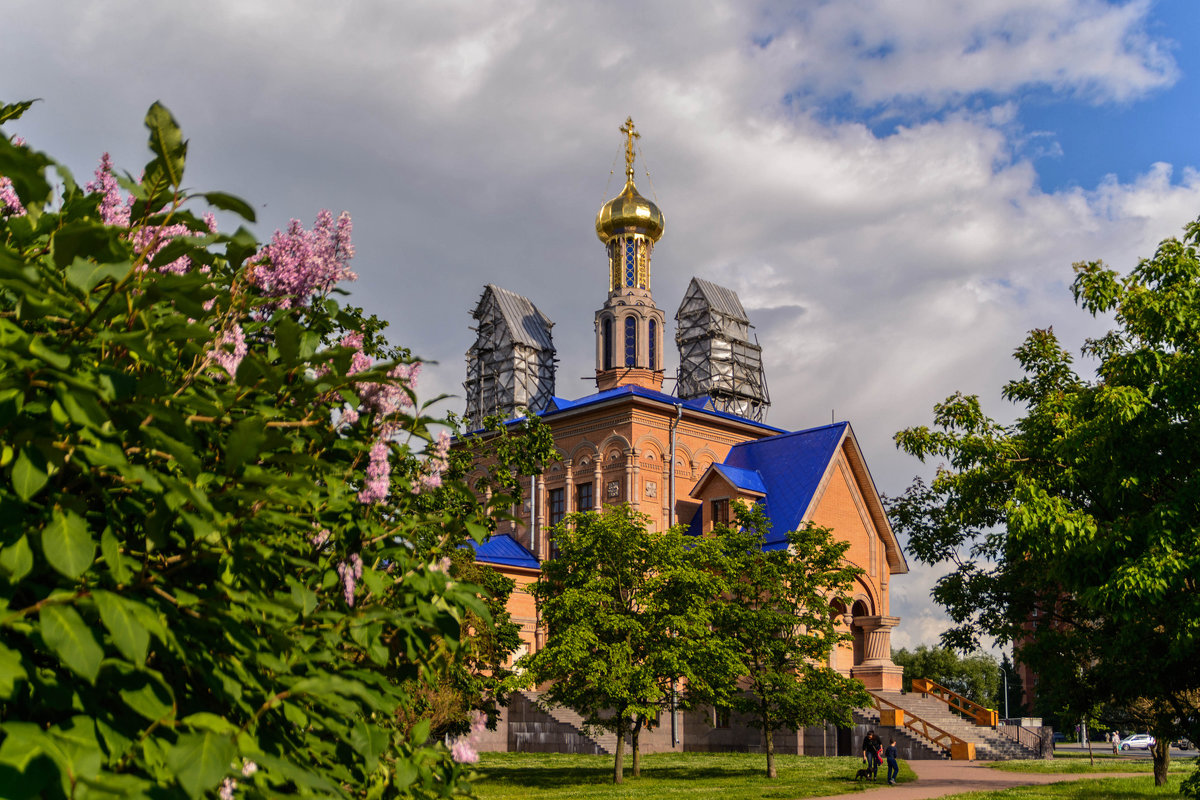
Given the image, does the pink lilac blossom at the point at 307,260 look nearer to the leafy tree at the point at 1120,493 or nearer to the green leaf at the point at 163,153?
the green leaf at the point at 163,153

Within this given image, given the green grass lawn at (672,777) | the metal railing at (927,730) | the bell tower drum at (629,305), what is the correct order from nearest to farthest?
the green grass lawn at (672,777)
the metal railing at (927,730)
the bell tower drum at (629,305)

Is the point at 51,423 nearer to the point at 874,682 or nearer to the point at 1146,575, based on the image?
the point at 1146,575

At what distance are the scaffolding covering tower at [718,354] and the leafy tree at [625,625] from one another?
30410 mm

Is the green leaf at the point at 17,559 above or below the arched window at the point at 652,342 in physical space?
below

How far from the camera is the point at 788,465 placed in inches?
1531

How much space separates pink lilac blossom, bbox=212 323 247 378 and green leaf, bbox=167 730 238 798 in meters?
1.70

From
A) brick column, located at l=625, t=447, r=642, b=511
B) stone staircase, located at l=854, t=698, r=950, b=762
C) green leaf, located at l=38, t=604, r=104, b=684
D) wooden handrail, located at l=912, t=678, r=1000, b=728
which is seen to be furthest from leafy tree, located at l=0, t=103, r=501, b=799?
wooden handrail, located at l=912, t=678, r=1000, b=728

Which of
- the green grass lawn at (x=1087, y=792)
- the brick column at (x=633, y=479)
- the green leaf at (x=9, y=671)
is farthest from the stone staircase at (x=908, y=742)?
the green leaf at (x=9, y=671)

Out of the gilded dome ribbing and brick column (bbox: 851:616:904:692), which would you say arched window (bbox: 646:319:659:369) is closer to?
the gilded dome ribbing

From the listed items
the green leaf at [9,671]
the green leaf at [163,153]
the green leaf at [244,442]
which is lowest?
the green leaf at [9,671]

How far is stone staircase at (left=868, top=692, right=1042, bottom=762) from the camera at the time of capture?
33812mm

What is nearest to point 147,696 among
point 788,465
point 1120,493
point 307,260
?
point 307,260

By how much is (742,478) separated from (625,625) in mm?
14501

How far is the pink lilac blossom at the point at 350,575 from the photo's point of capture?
3.59 metres
